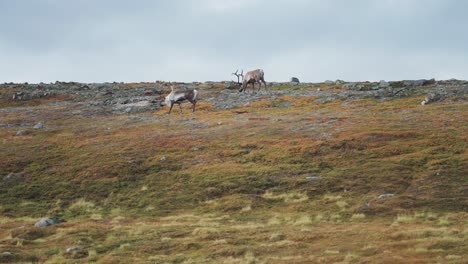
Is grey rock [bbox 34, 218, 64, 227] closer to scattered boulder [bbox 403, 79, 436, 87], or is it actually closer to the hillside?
the hillside

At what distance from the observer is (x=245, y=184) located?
122 feet

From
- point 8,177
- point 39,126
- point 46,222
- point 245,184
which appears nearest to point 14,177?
point 8,177

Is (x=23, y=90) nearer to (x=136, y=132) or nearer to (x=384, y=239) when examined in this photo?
(x=136, y=132)

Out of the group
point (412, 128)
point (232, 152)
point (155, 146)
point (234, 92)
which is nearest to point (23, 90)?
point (234, 92)

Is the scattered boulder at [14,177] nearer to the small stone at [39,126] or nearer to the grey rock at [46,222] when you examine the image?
the grey rock at [46,222]

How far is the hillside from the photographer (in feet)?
79.3

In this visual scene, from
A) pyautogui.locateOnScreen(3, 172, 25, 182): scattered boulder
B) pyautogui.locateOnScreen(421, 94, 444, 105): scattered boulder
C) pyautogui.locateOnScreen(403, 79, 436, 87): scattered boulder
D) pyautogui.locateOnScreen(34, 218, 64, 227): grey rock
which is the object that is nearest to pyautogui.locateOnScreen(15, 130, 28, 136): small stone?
pyautogui.locateOnScreen(3, 172, 25, 182): scattered boulder

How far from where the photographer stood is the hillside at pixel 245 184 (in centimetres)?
2417

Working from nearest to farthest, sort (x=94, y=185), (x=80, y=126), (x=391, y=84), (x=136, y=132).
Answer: (x=94, y=185), (x=136, y=132), (x=80, y=126), (x=391, y=84)

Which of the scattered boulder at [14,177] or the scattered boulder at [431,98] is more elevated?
the scattered boulder at [431,98]

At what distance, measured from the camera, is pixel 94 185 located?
3997cm

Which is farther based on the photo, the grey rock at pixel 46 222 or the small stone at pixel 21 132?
the small stone at pixel 21 132

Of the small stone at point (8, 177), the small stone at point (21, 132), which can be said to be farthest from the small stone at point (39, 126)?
the small stone at point (8, 177)

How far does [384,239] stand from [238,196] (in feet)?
43.7
